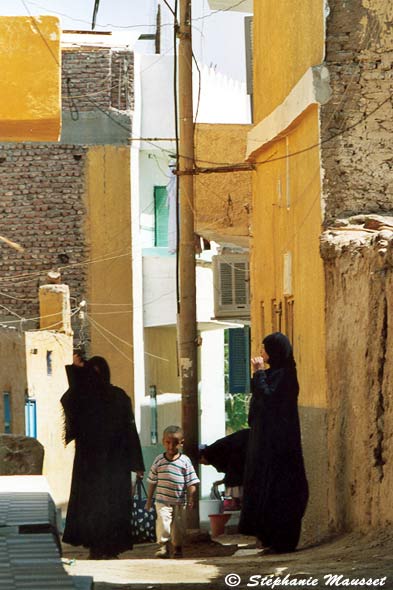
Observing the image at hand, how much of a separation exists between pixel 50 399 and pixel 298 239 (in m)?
9.63

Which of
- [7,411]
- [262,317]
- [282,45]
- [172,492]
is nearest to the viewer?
[172,492]

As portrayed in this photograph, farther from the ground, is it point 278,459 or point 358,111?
point 358,111

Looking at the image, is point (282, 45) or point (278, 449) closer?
point (278, 449)

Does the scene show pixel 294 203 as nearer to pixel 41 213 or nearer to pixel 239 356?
pixel 41 213

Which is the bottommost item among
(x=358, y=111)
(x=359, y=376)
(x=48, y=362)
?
(x=48, y=362)

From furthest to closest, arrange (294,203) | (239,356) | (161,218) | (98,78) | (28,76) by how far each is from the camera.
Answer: (239,356) < (161,218) < (98,78) < (294,203) < (28,76)

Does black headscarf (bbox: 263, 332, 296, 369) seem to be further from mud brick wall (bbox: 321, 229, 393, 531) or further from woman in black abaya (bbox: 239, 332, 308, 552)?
mud brick wall (bbox: 321, 229, 393, 531)

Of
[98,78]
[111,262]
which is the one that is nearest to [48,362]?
[111,262]

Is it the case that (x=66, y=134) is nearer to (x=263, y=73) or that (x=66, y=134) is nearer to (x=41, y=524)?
(x=263, y=73)

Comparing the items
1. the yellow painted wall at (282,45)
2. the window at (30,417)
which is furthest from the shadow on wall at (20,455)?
the window at (30,417)

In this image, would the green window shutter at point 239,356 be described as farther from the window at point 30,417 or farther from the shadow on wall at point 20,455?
the shadow on wall at point 20,455

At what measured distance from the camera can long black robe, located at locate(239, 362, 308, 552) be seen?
33.6ft

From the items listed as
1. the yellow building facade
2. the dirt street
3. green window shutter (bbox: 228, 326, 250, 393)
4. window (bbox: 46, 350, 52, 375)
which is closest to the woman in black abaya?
the dirt street

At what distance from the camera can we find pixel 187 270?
1439 centimetres
